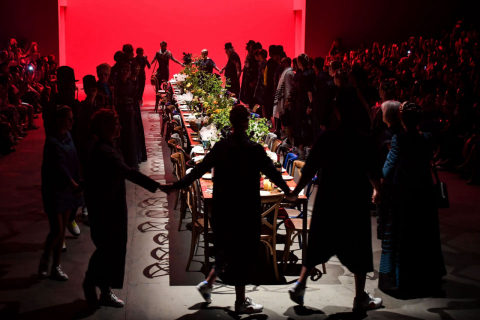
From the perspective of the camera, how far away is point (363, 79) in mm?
6082

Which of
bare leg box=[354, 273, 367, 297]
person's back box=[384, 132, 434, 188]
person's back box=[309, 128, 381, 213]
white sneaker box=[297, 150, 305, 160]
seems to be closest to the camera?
person's back box=[309, 128, 381, 213]

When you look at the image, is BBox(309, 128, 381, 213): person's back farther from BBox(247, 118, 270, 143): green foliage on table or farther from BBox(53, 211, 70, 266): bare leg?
BBox(53, 211, 70, 266): bare leg

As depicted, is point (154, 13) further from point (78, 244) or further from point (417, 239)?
point (417, 239)

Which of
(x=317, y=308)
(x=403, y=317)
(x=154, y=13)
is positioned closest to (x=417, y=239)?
(x=403, y=317)

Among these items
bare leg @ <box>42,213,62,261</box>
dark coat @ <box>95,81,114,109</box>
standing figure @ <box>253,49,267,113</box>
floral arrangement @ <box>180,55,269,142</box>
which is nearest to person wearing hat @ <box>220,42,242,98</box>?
standing figure @ <box>253,49,267,113</box>

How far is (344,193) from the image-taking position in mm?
3600

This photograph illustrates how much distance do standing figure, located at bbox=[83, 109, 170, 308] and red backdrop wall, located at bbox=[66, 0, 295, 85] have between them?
15869 millimetres

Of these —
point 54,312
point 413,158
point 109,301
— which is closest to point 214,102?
point 413,158

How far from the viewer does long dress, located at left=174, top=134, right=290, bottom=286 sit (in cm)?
365

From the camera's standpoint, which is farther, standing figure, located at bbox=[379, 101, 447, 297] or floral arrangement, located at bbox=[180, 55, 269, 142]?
floral arrangement, located at bbox=[180, 55, 269, 142]

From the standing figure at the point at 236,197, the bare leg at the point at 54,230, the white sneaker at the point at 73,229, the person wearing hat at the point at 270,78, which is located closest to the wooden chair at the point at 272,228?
the standing figure at the point at 236,197

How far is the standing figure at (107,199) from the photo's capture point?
12.0 feet

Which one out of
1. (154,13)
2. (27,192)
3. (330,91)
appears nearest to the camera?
(27,192)

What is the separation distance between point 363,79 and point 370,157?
8.73ft
